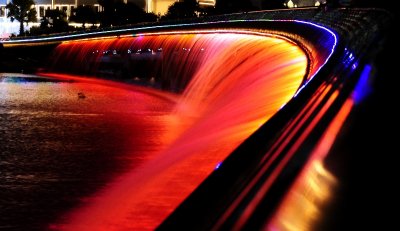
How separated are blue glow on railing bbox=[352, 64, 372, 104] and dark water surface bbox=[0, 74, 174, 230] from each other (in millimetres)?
2873

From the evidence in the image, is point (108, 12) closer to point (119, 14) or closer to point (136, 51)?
point (119, 14)

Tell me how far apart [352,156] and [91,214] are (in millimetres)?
3819

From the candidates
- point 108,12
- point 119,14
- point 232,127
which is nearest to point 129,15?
point 119,14

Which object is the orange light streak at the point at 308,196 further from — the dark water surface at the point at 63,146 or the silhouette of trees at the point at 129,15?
the silhouette of trees at the point at 129,15

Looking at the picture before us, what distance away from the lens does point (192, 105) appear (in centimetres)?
1773

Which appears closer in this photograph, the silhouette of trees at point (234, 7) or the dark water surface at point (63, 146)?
the dark water surface at point (63, 146)

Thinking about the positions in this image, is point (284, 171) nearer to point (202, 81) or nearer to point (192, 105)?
point (192, 105)

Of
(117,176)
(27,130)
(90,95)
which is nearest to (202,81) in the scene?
(90,95)

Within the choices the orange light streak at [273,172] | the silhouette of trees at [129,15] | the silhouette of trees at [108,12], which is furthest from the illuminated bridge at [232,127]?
the silhouette of trees at [108,12]

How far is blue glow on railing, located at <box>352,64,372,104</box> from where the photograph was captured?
4836mm

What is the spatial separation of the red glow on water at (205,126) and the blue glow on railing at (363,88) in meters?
1.85

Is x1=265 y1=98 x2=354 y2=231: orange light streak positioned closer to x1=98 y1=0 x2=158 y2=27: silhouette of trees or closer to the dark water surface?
the dark water surface

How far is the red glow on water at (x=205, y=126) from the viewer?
272 inches

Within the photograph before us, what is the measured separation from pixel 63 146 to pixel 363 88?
6496 millimetres
